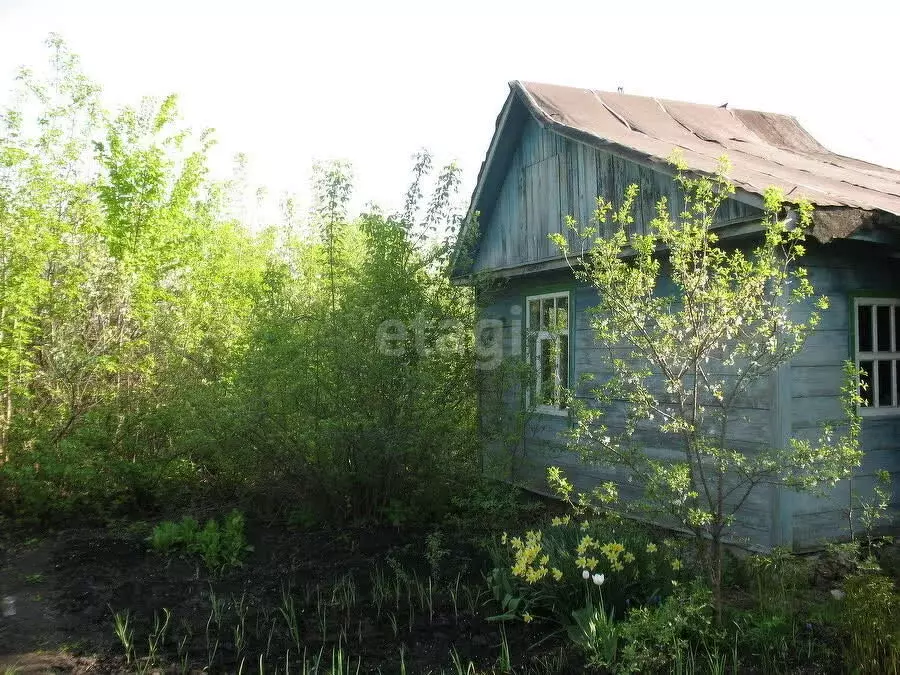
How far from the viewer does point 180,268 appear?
426 inches

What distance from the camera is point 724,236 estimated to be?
5824 mm

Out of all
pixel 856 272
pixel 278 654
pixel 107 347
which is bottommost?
pixel 278 654

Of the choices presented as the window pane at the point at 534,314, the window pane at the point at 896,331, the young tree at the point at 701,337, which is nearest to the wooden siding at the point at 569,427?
the window pane at the point at 534,314

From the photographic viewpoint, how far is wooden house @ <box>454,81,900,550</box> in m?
5.70

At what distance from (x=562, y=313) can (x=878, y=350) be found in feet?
10.6

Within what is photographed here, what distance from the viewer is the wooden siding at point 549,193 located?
7.07m

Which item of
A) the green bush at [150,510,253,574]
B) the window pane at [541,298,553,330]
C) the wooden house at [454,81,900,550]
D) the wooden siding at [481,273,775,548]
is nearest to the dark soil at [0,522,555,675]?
the green bush at [150,510,253,574]

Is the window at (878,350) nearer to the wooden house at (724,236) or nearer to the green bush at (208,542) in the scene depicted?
the wooden house at (724,236)

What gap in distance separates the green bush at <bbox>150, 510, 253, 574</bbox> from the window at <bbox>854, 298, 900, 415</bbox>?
5.55 metres

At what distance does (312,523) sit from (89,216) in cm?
486

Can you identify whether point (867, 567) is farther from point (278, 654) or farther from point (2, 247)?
point (2, 247)

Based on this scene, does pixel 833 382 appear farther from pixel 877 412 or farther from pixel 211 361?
pixel 211 361

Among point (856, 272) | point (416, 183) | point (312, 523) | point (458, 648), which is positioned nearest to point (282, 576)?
point (312, 523)

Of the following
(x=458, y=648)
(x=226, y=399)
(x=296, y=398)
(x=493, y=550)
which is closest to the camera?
(x=458, y=648)
